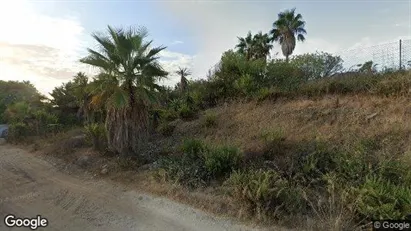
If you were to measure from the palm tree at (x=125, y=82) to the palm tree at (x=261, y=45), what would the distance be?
18576 millimetres

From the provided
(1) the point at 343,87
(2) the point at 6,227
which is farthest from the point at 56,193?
(1) the point at 343,87

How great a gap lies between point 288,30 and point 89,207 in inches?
1030

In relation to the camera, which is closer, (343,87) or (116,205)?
(116,205)

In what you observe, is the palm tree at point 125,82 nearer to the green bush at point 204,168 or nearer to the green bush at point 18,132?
the green bush at point 204,168

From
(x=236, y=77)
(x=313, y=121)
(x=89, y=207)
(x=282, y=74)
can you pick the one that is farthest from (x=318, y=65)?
(x=89, y=207)

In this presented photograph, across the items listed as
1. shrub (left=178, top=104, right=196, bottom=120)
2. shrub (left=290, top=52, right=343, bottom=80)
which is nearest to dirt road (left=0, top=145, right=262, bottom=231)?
shrub (left=178, top=104, right=196, bottom=120)

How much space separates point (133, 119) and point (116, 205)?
4.23 meters

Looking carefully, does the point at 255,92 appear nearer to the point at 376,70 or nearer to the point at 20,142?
the point at 376,70

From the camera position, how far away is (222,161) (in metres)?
9.68

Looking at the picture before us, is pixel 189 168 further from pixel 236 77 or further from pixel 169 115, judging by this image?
pixel 236 77

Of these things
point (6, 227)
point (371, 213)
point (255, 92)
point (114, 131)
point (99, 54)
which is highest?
point (99, 54)

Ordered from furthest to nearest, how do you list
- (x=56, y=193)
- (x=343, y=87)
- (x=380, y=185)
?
(x=343, y=87)
(x=56, y=193)
(x=380, y=185)

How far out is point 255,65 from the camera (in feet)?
65.4

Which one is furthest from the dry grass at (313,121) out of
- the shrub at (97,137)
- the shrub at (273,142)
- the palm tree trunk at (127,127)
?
the shrub at (97,137)
